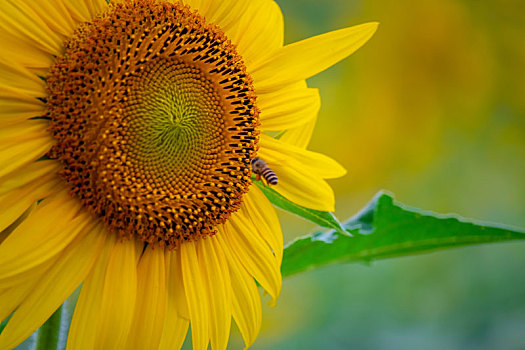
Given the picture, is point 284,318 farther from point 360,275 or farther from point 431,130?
point 431,130

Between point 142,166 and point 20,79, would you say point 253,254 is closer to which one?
Result: point 142,166

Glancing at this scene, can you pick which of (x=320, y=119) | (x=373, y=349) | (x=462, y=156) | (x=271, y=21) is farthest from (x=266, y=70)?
(x=462, y=156)

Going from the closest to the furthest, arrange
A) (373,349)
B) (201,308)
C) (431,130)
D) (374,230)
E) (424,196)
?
(201,308) < (374,230) < (373,349) < (424,196) < (431,130)

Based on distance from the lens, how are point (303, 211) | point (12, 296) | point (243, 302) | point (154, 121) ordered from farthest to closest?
1. point (303, 211)
2. point (243, 302)
3. point (154, 121)
4. point (12, 296)

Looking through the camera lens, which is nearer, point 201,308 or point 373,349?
point 201,308

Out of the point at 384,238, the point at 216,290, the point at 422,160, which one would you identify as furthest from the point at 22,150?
the point at 422,160

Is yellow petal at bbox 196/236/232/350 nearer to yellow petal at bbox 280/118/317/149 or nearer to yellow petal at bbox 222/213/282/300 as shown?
yellow petal at bbox 222/213/282/300
